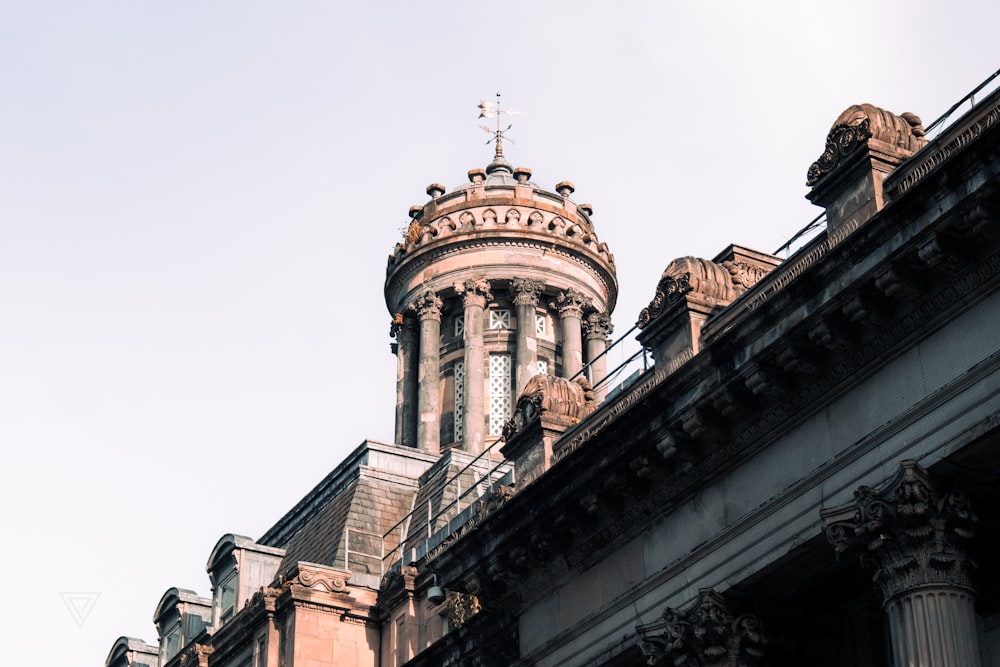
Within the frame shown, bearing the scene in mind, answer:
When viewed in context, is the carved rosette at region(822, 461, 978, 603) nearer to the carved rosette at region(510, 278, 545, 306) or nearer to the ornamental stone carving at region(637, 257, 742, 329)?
the ornamental stone carving at region(637, 257, 742, 329)

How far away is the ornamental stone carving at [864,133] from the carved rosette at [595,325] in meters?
34.6

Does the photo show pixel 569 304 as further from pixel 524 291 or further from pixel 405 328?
pixel 405 328

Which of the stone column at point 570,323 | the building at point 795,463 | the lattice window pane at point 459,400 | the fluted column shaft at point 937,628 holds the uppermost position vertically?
the stone column at point 570,323

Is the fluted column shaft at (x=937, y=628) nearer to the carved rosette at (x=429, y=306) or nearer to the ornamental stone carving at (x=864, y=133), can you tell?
the ornamental stone carving at (x=864, y=133)

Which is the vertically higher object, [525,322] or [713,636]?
[525,322]

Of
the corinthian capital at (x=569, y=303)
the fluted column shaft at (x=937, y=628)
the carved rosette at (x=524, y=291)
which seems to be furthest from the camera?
the corinthian capital at (x=569, y=303)

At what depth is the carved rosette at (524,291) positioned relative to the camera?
197ft

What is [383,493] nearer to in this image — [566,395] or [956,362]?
[566,395]

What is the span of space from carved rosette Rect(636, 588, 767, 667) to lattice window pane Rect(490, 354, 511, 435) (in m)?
31.6

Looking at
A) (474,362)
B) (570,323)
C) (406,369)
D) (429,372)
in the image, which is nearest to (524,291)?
(570,323)

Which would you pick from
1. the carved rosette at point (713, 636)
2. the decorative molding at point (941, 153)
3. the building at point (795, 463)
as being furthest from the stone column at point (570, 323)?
the decorative molding at point (941, 153)

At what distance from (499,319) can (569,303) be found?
7.95ft

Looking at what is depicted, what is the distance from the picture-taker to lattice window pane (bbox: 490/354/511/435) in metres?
59.6

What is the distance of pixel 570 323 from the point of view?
2394 inches
